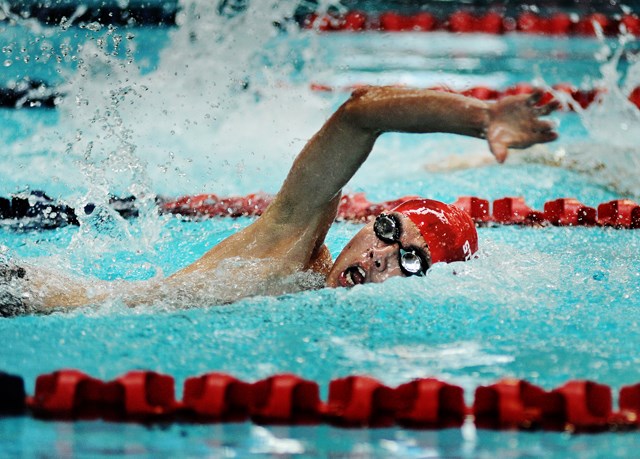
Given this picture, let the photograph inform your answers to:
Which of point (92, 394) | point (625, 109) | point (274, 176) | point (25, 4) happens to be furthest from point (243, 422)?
point (25, 4)

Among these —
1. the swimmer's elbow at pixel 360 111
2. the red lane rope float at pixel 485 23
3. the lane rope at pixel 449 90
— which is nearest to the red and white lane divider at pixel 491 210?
the swimmer's elbow at pixel 360 111

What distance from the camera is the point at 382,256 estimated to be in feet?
7.79

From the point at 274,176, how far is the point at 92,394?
3253 mm

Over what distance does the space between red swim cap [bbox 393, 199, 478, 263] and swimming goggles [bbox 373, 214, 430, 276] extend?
37 millimetres

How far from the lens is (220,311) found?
2.40m

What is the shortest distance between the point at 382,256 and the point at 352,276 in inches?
4.1

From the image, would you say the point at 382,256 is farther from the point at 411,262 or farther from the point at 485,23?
the point at 485,23

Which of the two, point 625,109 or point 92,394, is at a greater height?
point 625,109

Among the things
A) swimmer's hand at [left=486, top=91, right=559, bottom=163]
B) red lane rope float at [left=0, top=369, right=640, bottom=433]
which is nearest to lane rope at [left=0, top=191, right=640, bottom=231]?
red lane rope float at [left=0, top=369, right=640, bottom=433]

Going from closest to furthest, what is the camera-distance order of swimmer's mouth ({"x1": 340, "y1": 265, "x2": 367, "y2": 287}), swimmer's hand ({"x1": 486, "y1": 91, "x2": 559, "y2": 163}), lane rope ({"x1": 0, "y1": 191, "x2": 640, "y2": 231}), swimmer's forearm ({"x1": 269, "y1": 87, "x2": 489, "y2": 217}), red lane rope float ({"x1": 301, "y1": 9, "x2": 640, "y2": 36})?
1. swimmer's hand ({"x1": 486, "y1": 91, "x2": 559, "y2": 163})
2. swimmer's forearm ({"x1": 269, "y1": 87, "x2": 489, "y2": 217})
3. swimmer's mouth ({"x1": 340, "y1": 265, "x2": 367, "y2": 287})
4. lane rope ({"x1": 0, "y1": 191, "x2": 640, "y2": 231})
5. red lane rope float ({"x1": 301, "y1": 9, "x2": 640, "y2": 36})

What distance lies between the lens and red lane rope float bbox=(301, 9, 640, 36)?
786cm

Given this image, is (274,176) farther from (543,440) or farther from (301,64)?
(543,440)

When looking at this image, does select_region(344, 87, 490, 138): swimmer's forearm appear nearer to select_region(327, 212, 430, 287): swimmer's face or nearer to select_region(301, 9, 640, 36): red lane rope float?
select_region(327, 212, 430, 287): swimmer's face

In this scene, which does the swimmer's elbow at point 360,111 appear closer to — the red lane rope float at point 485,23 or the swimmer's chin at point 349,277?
the swimmer's chin at point 349,277
